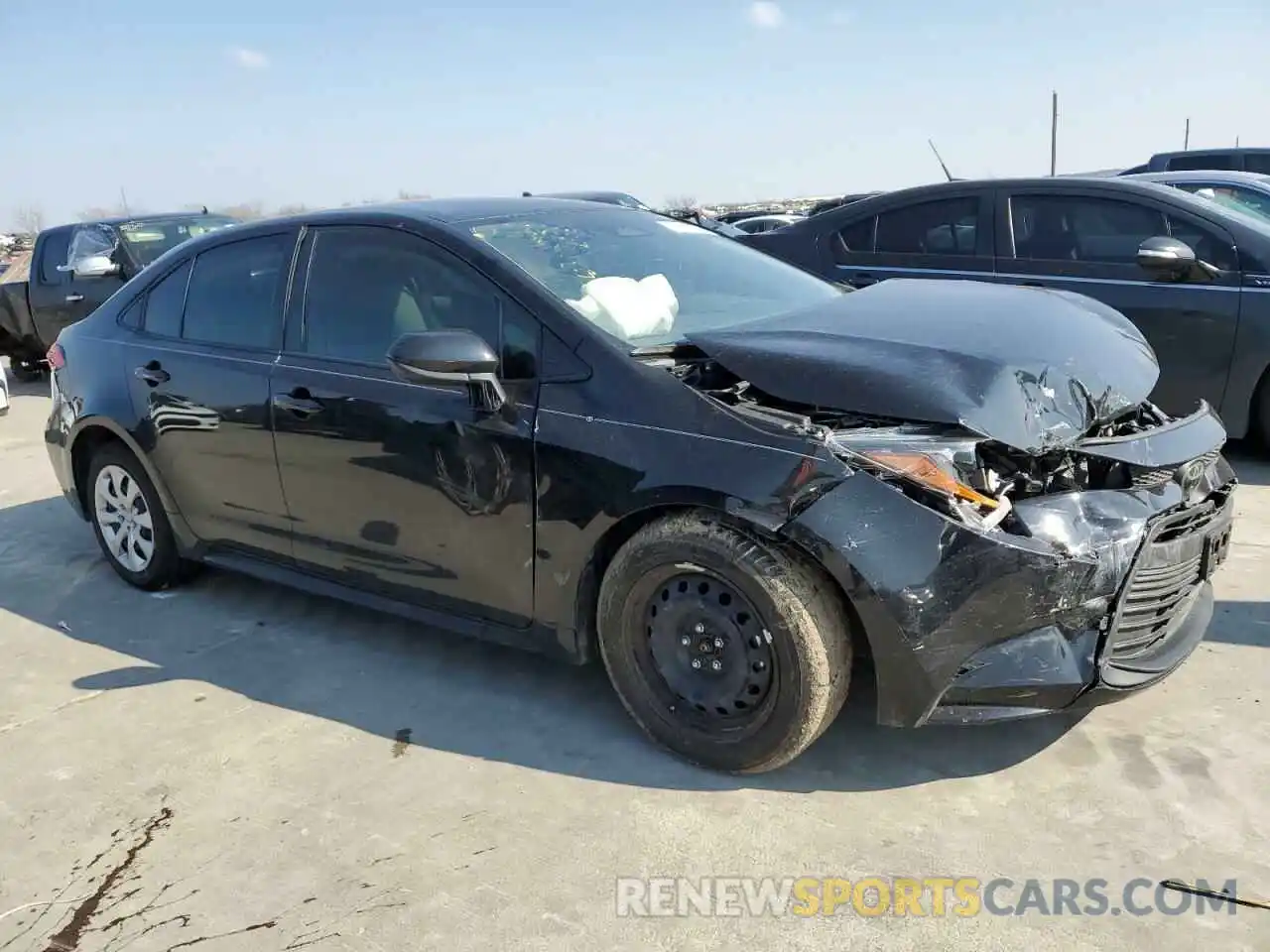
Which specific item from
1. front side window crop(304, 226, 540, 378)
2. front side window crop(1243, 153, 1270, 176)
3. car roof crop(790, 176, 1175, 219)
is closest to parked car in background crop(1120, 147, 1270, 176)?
front side window crop(1243, 153, 1270, 176)

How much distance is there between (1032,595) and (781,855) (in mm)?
912

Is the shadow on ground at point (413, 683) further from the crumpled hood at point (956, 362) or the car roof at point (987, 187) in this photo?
the car roof at point (987, 187)

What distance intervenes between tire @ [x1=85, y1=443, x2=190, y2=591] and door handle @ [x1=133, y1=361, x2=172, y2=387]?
41cm

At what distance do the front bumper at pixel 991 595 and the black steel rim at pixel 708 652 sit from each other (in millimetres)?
306

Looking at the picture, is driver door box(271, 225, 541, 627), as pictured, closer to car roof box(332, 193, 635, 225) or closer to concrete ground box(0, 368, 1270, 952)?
car roof box(332, 193, 635, 225)

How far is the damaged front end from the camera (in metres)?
2.61

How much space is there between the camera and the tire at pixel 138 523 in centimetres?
464

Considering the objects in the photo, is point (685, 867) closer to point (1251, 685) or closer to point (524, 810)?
point (524, 810)

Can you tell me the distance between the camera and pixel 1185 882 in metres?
2.47

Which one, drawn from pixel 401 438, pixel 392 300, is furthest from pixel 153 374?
pixel 401 438

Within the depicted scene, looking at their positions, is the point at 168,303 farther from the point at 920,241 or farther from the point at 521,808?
the point at 920,241

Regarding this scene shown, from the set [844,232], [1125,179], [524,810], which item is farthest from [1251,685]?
[844,232]

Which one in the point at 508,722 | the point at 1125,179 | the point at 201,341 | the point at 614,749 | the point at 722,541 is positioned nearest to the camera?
the point at 722,541

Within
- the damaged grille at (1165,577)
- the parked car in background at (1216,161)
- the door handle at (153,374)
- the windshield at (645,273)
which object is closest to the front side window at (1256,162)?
the parked car in background at (1216,161)
